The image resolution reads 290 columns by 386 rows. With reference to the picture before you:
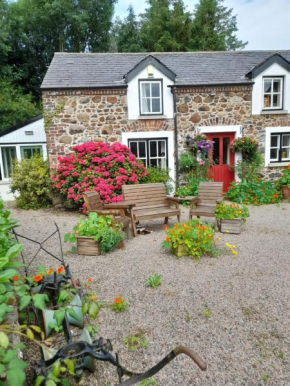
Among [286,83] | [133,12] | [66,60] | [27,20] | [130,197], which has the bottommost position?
[130,197]

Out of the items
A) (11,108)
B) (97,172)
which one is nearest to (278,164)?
(97,172)

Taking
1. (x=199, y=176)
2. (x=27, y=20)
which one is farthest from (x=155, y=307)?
(x=27, y=20)

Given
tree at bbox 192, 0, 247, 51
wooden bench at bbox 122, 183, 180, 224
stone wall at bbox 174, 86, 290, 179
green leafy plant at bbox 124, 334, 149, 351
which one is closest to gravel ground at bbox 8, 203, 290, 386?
green leafy plant at bbox 124, 334, 149, 351

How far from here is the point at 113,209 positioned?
5.89 meters

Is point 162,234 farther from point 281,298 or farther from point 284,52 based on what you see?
point 284,52

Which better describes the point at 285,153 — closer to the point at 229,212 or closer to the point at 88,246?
the point at 229,212

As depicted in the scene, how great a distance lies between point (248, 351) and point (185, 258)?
216cm

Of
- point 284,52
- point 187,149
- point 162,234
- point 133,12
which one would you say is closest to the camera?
point 162,234

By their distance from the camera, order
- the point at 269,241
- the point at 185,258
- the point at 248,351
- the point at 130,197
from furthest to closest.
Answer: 1. the point at 130,197
2. the point at 269,241
3. the point at 185,258
4. the point at 248,351

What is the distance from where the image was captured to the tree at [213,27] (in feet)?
74.5

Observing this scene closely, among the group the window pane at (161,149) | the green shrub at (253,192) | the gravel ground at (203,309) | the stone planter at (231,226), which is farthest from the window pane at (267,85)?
the gravel ground at (203,309)

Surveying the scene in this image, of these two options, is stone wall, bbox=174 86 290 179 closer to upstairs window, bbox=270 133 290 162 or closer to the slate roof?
the slate roof

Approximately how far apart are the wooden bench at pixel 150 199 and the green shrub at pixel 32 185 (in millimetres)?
3475

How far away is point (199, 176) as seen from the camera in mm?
9938
